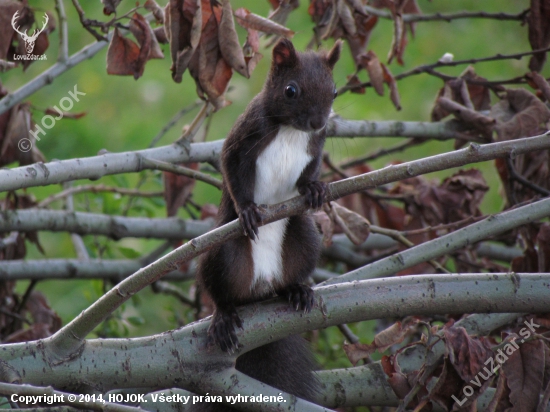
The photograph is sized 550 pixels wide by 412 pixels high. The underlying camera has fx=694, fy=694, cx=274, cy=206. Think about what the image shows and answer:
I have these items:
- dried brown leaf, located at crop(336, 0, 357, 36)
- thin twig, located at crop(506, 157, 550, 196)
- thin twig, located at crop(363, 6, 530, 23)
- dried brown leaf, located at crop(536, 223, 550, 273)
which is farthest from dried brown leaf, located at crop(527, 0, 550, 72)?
dried brown leaf, located at crop(536, 223, 550, 273)

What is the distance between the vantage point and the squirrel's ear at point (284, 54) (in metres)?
2.16

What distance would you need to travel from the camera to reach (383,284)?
5.88ft

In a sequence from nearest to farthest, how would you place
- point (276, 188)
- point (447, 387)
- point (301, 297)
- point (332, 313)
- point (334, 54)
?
point (447, 387)
point (332, 313)
point (301, 297)
point (276, 188)
point (334, 54)

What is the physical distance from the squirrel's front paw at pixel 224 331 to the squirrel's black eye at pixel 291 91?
0.68 metres

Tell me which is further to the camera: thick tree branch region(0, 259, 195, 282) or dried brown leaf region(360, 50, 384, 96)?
thick tree branch region(0, 259, 195, 282)

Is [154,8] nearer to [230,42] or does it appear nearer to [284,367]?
[230,42]

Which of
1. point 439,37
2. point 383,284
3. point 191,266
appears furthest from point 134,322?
point 439,37

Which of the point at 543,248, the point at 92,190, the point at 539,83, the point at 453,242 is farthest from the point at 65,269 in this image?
the point at 539,83

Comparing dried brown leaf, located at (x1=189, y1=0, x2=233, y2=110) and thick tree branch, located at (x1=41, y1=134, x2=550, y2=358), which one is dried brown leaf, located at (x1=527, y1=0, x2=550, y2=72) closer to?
thick tree branch, located at (x1=41, y1=134, x2=550, y2=358)

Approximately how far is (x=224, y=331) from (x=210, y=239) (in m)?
0.35

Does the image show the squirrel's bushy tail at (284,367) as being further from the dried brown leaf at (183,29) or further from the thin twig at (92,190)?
the thin twig at (92,190)

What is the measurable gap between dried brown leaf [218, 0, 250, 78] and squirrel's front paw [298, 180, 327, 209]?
0.40m

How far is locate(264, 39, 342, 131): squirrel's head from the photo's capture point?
206 centimetres

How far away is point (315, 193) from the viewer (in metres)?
1.97
